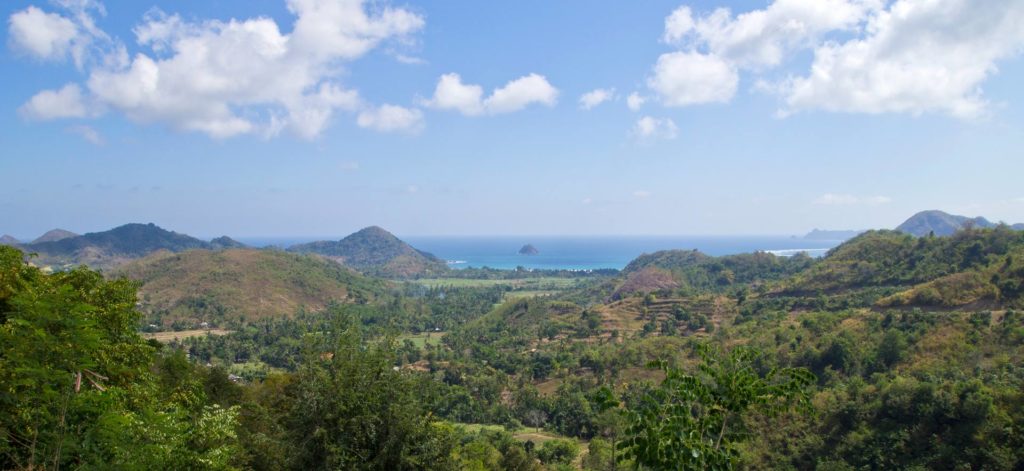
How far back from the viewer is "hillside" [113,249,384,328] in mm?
104750

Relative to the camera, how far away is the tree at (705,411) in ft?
14.1

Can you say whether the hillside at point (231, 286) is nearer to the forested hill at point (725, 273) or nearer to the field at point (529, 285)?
the field at point (529, 285)

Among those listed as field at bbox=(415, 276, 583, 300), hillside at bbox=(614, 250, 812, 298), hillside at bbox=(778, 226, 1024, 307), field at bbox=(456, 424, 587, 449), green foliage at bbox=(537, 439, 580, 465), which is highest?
hillside at bbox=(778, 226, 1024, 307)

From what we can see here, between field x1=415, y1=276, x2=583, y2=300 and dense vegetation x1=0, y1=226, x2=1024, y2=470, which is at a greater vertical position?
dense vegetation x1=0, y1=226, x2=1024, y2=470

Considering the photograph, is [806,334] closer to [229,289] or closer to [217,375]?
[217,375]

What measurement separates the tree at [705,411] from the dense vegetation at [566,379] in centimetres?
2

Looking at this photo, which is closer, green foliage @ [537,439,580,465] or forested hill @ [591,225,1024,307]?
green foliage @ [537,439,580,465]

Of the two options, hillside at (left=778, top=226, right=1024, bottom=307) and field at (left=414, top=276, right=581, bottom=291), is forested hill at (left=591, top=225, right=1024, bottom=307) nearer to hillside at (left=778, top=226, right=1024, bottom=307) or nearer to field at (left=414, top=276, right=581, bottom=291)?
hillside at (left=778, top=226, right=1024, bottom=307)

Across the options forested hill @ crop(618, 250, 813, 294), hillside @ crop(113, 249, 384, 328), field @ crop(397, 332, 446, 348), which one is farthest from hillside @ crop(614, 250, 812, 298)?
hillside @ crop(113, 249, 384, 328)

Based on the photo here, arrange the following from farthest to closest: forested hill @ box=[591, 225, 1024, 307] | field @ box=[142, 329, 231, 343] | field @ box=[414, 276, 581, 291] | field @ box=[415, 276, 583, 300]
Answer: field @ box=[414, 276, 581, 291], field @ box=[415, 276, 583, 300], field @ box=[142, 329, 231, 343], forested hill @ box=[591, 225, 1024, 307]

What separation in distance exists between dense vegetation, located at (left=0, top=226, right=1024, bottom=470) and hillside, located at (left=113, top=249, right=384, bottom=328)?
7.21 m

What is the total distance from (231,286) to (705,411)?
127m

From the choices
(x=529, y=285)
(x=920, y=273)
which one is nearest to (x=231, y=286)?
(x=529, y=285)

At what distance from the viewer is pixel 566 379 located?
63.2 meters
